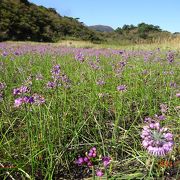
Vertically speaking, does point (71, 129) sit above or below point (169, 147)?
below

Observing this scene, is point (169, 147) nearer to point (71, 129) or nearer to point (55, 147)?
point (55, 147)

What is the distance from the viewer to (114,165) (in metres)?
2.38

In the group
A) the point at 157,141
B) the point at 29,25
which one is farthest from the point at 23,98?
the point at 29,25

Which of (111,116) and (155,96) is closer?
(111,116)

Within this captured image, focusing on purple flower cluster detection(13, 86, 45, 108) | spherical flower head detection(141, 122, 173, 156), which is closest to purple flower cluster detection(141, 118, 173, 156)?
spherical flower head detection(141, 122, 173, 156)

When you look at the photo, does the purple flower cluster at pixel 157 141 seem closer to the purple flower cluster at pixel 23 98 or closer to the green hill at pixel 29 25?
the purple flower cluster at pixel 23 98

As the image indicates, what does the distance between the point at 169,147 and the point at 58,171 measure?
49.3 inches

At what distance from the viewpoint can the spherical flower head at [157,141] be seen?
1270 millimetres

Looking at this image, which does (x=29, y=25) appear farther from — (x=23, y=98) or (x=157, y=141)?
(x=157, y=141)

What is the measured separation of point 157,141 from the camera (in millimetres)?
1293

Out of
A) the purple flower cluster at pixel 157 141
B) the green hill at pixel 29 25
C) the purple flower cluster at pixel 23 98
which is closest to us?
the purple flower cluster at pixel 157 141

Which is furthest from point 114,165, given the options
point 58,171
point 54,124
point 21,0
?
point 21,0

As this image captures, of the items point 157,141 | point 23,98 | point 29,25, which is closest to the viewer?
point 157,141

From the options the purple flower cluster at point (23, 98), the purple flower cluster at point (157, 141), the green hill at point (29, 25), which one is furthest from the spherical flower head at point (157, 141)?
the green hill at point (29, 25)
